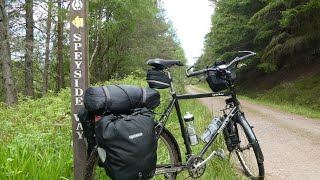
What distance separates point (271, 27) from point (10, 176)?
69.9 feet

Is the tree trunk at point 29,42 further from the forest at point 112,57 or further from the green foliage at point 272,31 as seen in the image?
the green foliage at point 272,31

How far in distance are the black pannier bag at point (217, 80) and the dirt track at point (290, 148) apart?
493mm

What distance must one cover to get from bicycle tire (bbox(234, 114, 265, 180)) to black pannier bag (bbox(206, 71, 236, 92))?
19.1 inches

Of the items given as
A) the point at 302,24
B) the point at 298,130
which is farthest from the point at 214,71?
the point at 302,24

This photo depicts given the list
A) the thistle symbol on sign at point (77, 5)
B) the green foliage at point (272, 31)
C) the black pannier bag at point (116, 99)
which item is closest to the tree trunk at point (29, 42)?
the green foliage at point (272, 31)

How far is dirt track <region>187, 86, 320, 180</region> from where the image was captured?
5098mm

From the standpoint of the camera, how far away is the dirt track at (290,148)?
5.10 m

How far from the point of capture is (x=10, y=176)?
298 centimetres

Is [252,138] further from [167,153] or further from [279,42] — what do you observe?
[279,42]

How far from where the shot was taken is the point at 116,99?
288 centimetres

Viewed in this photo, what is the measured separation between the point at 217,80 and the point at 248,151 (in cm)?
104

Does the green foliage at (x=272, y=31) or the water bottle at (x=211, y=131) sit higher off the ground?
the green foliage at (x=272, y=31)

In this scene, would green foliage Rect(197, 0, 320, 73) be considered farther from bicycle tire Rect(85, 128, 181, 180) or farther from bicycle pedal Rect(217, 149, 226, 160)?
bicycle tire Rect(85, 128, 181, 180)

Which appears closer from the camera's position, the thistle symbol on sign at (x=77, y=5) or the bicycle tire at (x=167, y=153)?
the thistle symbol on sign at (x=77, y=5)
